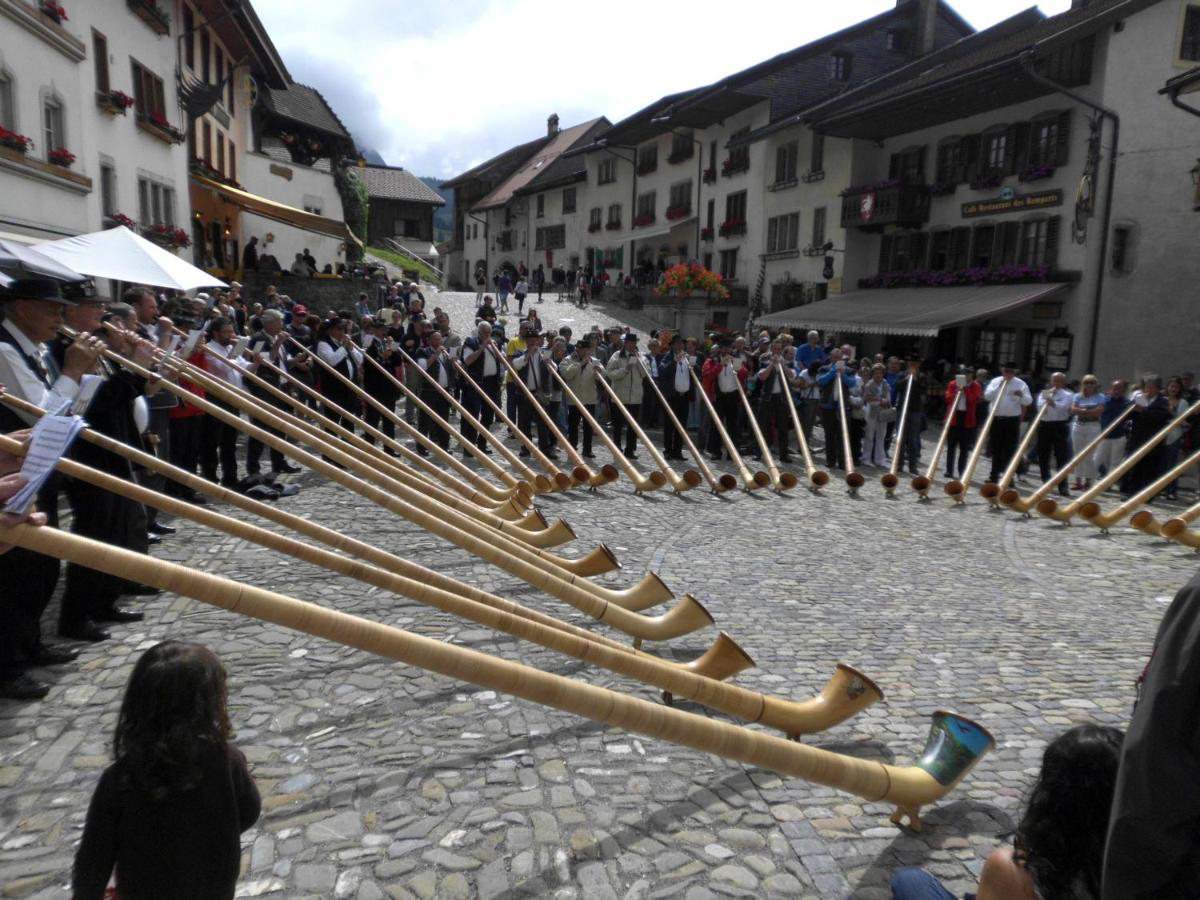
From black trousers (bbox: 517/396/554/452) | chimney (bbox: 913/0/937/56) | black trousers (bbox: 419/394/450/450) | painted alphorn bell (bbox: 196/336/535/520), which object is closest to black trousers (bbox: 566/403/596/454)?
black trousers (bbox: 517/396/554/452)

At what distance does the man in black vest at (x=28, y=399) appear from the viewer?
4770 mm

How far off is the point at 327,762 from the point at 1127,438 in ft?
46.7

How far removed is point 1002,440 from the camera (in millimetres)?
14039

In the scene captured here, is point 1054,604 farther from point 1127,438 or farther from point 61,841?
point 1127,438

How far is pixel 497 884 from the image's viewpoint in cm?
340

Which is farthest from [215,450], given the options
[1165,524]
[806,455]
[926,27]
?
[926,27]

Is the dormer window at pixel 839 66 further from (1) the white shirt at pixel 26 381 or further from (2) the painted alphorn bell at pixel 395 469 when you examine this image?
(1) the white shirt at pixel 26 381

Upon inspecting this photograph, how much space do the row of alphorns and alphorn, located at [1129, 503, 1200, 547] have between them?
6.93m

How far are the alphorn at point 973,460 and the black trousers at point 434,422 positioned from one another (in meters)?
7.40

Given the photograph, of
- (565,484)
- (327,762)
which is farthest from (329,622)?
(565,484)

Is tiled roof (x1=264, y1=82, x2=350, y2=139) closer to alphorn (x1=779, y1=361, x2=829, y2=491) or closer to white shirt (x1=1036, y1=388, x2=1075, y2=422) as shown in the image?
alphorn (x1=779, y1=361, x2=829, y2=491)

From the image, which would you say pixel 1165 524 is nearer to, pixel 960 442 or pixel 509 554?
pixel 960 442

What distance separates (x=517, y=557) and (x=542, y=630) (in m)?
1.96

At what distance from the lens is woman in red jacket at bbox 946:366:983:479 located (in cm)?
1388
